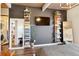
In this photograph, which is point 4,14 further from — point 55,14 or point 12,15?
point 55,14

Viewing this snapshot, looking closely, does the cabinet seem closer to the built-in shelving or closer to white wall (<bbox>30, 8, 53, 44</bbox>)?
white wall (<bbox>30, 8, 53, 44</bbox>)

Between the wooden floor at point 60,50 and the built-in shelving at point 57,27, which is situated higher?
the built-in shelving at point 57,27

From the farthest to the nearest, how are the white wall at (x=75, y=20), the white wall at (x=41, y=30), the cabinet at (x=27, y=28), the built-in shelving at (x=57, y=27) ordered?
the built-in shelving at (x=57, y=27)
the white wall at (x=41, y=30)
the cabinet at (x=27, y=28)
the white wall at (x=75, y=20)

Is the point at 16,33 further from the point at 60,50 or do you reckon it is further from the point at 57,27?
the point at 60,50

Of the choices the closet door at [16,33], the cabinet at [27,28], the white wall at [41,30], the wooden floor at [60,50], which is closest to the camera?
the wooden floor at [60,50]

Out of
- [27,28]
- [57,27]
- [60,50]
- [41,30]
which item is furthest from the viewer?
[57,27]

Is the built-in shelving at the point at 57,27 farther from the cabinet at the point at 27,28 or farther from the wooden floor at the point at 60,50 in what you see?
the wooden floor at the point at 60,50

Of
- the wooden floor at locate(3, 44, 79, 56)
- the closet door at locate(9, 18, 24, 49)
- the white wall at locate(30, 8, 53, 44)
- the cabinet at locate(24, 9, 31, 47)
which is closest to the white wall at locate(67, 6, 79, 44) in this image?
the white wall at locate(30, 8, 53, 44)

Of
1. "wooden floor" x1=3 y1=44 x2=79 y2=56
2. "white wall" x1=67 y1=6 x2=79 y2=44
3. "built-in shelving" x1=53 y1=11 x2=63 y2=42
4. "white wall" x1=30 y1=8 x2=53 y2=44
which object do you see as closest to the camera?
"wooden floor" x1=3 y1=44 x2=79 y2=56

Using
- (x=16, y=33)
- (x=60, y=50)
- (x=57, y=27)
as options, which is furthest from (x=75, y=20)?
(x=60, y=50)

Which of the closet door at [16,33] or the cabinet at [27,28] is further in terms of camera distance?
the cabinet at [27,28]

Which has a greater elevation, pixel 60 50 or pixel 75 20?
pixel 75 20

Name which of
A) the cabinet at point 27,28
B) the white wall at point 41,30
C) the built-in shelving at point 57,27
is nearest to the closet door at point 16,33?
the cabinet at point 27,28

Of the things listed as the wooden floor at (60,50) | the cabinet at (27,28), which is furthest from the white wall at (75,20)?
the wooden floor at (60,50)
